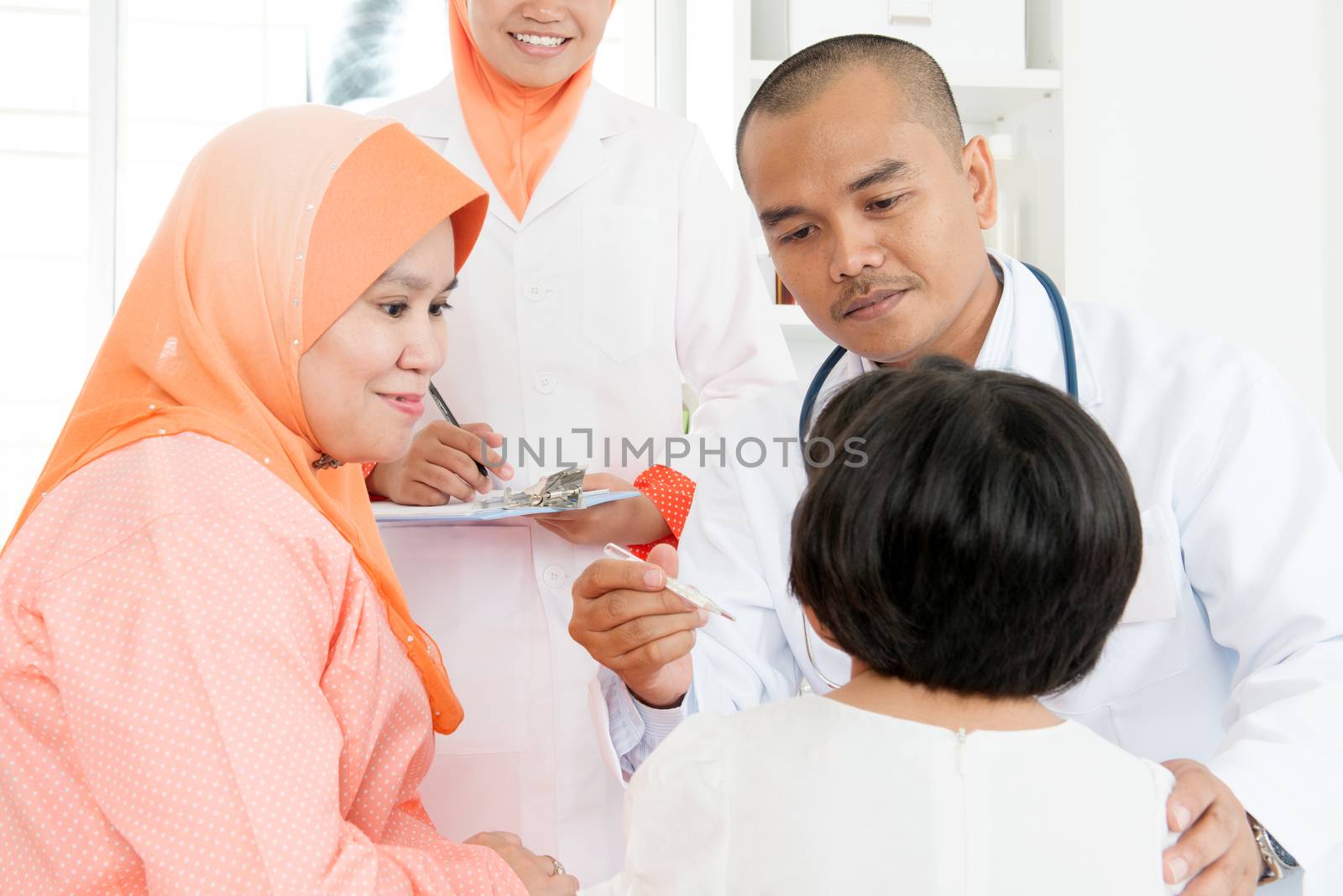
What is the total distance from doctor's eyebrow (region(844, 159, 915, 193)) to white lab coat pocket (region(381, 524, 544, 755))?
68cm

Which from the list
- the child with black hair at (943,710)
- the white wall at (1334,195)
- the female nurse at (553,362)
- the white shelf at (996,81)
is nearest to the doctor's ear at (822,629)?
the child with black hair at (943,710)

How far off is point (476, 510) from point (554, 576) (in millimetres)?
315

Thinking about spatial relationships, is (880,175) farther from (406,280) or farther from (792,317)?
(792,317)

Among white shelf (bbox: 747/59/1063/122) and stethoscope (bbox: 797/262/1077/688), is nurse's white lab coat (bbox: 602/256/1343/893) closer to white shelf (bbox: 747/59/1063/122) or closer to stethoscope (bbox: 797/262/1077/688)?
stethoscope (bbox: 797/262/1077/688)

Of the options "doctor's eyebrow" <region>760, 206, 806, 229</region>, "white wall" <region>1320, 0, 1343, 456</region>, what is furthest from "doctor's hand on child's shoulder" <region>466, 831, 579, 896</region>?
"white wall" <region>1320, 0, 1343, 456</region>

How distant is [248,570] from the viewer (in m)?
0.97

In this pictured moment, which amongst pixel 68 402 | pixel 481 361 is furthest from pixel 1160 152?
pixel 68 402

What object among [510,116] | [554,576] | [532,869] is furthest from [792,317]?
[532,869]

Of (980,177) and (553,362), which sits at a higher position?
(980,177)

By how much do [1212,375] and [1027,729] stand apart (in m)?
0.60

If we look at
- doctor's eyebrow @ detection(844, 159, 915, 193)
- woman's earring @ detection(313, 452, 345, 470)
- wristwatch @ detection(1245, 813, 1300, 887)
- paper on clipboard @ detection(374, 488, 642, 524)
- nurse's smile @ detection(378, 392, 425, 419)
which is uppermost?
doctor's eyebrow @ detection(844, 159, 915, 193)

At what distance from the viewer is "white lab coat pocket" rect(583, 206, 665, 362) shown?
176cm

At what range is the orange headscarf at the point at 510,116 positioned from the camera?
1.81 metres

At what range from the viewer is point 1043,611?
821mm
